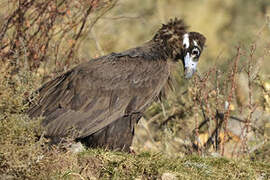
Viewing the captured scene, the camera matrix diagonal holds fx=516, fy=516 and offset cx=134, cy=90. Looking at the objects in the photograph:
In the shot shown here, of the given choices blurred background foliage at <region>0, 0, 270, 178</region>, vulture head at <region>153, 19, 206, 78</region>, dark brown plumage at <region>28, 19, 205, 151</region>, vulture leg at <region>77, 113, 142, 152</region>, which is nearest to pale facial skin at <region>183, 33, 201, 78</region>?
vulture head at <region>153, 19, 206, 78</region>

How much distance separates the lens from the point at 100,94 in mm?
6688

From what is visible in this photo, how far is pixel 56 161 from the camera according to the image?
5.40 meters

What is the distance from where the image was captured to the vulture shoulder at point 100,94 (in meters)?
6.50

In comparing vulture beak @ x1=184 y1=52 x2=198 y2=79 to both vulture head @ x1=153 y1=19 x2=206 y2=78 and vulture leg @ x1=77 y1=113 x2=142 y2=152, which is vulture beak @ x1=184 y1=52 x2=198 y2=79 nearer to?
vulture head @ x1=153 y1=19 x2=206 y2=78

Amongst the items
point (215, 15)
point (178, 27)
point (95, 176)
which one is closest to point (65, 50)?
point (178, 27)

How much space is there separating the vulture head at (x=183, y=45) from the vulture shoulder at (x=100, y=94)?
451mm

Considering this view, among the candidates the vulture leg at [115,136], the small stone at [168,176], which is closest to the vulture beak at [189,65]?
the vulture leg at [115,136]

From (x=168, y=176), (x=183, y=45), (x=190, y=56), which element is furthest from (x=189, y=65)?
(x=168, y=176)

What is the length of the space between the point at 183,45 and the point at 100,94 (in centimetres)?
149

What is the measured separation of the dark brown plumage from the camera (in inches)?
256

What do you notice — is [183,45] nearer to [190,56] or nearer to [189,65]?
[190,56]

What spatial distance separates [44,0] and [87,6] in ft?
2.17

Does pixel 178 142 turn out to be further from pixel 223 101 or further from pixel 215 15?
pixel 215 15

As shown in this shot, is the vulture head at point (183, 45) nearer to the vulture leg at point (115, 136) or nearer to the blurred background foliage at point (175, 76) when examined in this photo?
the blurred background foliage at point (175, 76)
